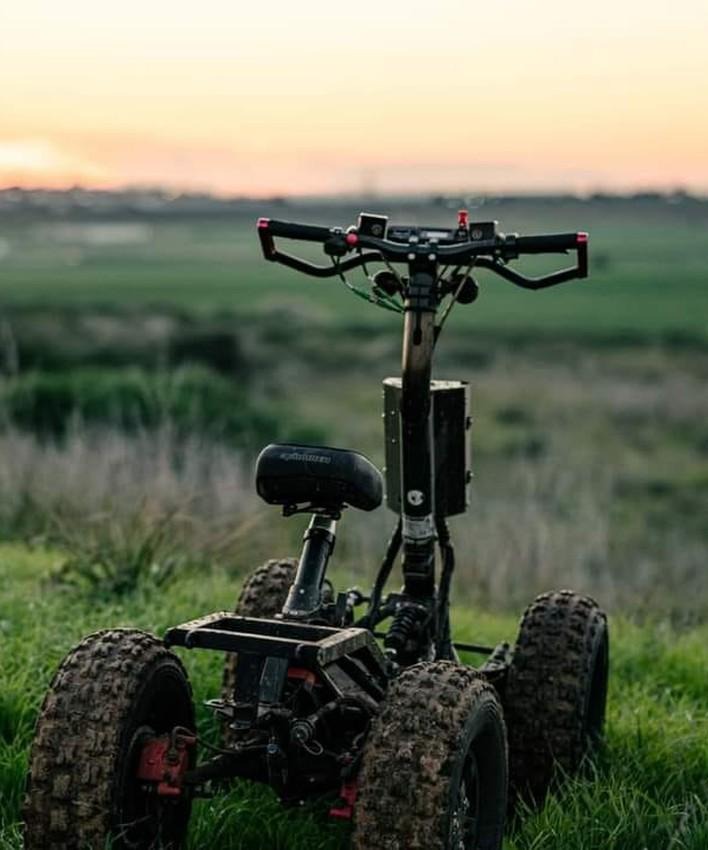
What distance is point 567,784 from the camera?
229 inches

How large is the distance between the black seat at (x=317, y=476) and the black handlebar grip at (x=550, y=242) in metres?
0.87

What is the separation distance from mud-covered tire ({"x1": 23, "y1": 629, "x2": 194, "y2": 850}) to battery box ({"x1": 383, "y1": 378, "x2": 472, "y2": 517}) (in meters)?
1.31

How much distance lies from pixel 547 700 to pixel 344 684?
1420mm

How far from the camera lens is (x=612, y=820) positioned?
5508 mm

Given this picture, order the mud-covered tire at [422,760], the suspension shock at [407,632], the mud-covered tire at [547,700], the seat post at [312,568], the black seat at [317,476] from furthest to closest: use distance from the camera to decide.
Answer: the mud-covered tire at [547,700], the suspension shock at [407,632], the seat post at [312,568], the black seat at [317,476], the mud-covered tire at [422,760]

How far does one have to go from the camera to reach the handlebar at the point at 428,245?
510 centimetres

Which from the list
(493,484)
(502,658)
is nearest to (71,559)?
(502,658)

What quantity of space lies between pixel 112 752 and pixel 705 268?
379 ft

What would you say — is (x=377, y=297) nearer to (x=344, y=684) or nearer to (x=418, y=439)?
(x=418, y=439)

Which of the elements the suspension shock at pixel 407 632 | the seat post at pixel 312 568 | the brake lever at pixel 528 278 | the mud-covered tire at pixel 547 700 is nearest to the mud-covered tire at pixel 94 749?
the seat post at pixel 312 568

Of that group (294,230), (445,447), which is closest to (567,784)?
(445,447)

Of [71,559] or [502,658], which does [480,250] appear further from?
[71,559]

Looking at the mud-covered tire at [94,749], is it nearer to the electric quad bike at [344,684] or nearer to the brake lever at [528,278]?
the electric quad bike at [344,684]

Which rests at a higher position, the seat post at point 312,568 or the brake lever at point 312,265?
the brake lever at point 312,265
